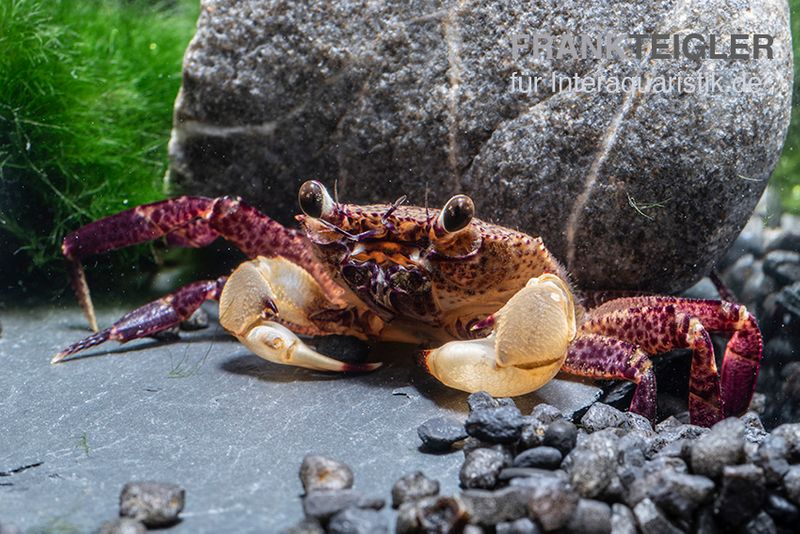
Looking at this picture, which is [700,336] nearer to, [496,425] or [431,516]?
[496,425]

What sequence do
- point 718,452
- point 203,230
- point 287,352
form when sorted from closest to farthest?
point 718,452 → point 287,352 → point 203,230

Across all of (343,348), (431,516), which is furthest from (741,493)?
Answer: (343,348)

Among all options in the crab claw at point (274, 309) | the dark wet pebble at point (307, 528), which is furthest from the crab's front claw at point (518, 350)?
the dark wet pebble at point (307, 528)

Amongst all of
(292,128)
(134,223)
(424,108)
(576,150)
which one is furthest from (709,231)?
(134,223)

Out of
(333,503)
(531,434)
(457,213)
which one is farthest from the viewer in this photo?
(457,213)

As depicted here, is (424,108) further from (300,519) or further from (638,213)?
(300,519)

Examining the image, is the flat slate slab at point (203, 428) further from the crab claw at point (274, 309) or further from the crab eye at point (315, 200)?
the crab eye at point (315, 200)

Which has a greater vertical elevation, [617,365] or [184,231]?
[184,231]

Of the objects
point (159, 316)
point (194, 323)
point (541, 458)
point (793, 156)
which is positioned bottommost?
point (194, 323)
